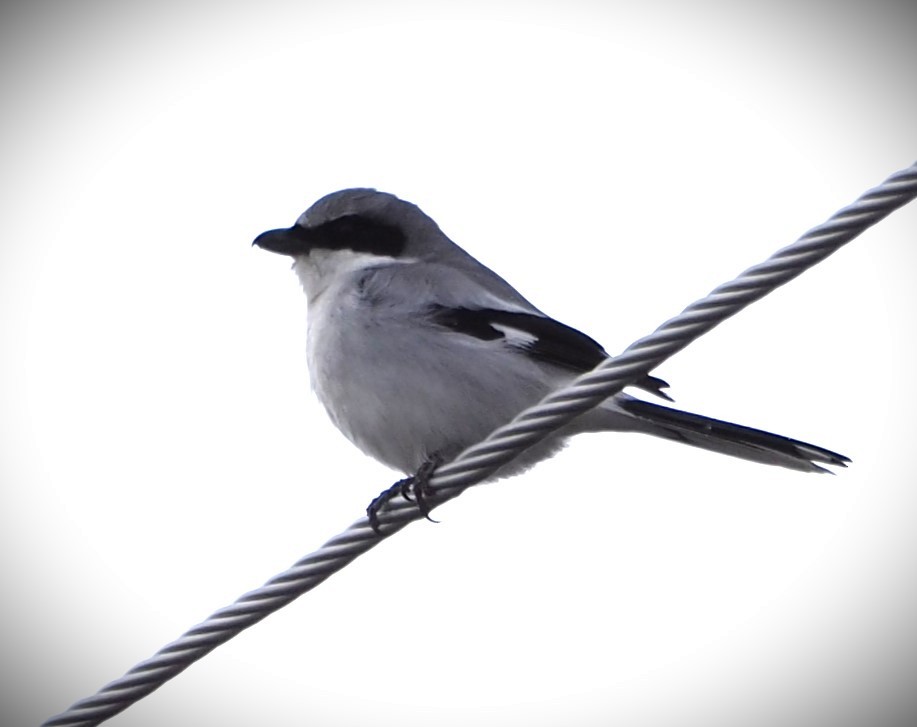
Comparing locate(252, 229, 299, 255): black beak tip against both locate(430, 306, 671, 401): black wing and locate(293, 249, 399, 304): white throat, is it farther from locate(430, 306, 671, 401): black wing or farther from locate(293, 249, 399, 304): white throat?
locate(430, 306, 671, 401): black wing

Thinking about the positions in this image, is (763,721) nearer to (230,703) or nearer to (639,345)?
(230,703)

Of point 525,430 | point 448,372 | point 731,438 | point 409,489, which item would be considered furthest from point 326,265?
point 525,430

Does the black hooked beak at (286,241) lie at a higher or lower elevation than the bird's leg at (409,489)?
higher

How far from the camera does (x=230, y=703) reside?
42.2 m

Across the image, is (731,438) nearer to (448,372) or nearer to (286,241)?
(448,372)

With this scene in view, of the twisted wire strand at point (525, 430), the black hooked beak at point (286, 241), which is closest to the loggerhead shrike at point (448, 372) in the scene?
the black hooked beak at point (286, 241)

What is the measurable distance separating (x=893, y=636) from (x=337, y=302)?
41953 mm

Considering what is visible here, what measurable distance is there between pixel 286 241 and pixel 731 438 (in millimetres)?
2273

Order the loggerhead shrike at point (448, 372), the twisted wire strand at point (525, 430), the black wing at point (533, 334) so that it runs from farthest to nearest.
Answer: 1. the black wing at point (533, 334)
2. the loggerhead shrike at point (448, 372)
3. the twisted wire strand at point (525, 430)

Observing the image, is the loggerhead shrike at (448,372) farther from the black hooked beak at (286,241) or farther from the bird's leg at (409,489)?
the black hooked beak at (286,241)

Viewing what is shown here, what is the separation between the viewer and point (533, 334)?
4367 millimetres

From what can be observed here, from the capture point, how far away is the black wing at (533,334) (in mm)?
4289

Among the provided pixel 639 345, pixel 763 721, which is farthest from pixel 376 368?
pixel 763 721

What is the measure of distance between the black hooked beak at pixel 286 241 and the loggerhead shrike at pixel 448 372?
0.34 m
